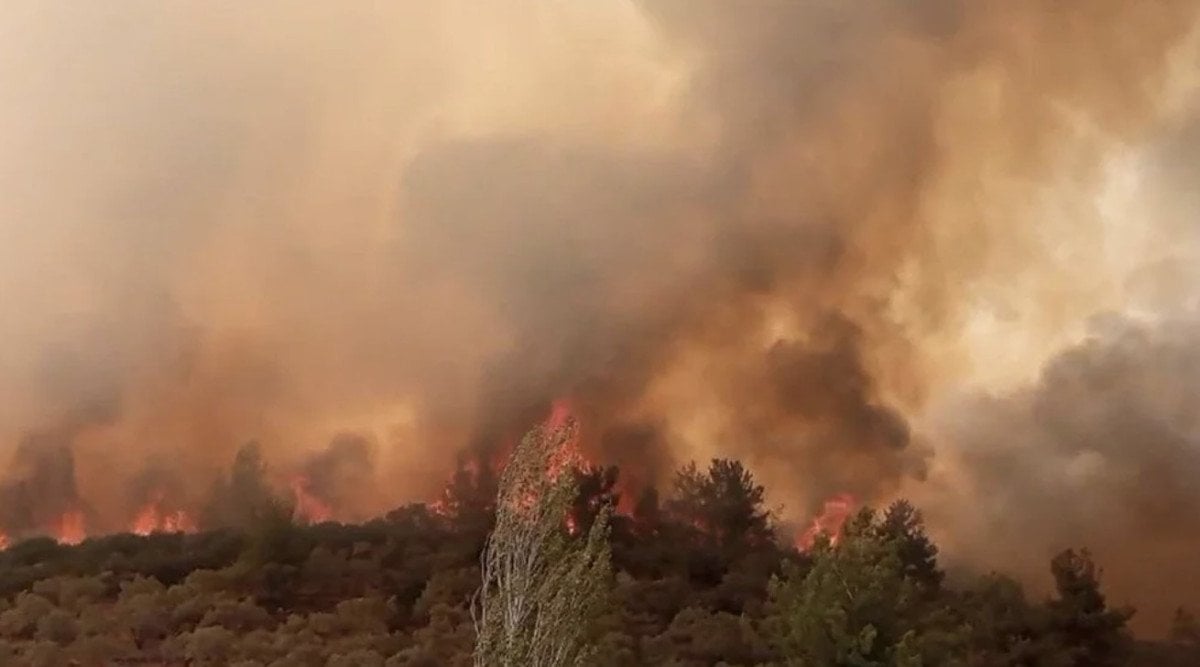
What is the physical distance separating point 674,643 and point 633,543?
34.5 feet

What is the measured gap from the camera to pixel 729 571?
43469 millimetres

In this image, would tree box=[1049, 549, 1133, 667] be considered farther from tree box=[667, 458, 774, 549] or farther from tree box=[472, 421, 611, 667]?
tree box=[472, 421, 611, 667]

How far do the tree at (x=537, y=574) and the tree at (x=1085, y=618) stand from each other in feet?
75.1

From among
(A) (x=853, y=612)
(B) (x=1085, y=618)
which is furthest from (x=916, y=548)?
(A) (x=853, y=612)

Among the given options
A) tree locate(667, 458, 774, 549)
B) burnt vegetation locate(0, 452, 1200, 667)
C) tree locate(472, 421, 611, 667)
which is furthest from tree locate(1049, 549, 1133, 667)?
tree locate(472, 421, 611, 667)

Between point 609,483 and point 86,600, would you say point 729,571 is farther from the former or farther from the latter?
point 86,600

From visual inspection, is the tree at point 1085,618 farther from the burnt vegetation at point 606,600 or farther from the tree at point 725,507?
the tree at point 725,507

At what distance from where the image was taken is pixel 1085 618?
123ft

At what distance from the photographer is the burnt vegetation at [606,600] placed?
23.9m

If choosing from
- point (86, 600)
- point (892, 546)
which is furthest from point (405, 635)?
point (892, 546)

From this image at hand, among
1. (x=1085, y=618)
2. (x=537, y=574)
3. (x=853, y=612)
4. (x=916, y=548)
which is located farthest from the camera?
(x=916, y=548)

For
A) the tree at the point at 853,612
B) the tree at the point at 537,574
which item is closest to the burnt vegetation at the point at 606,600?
the tree at the point at 853,612

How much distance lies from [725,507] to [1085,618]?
14536mm

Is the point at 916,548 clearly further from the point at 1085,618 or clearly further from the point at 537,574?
the point at 537,574
